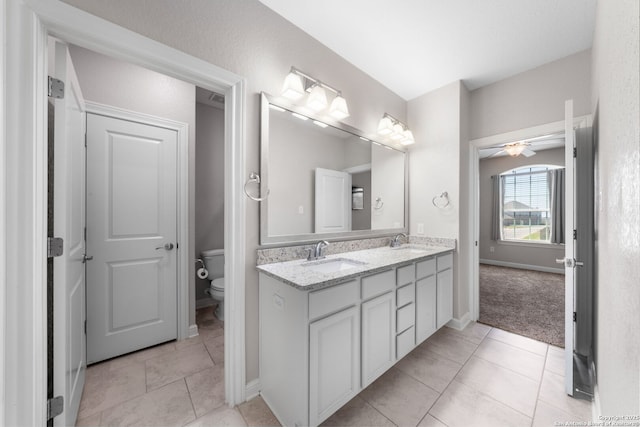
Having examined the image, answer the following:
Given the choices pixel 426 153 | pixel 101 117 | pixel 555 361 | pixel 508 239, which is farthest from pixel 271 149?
pixel 508 239

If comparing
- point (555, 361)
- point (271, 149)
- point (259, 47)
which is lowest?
point (555, 361)

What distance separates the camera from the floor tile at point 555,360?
1.82 meters

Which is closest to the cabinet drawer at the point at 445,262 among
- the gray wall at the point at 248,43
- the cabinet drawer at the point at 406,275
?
the cabinet drawer at the point at 406,275

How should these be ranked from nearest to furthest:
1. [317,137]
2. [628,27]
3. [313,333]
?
[628,27] → [313,333] → [317,137]

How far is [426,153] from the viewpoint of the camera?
273 cm

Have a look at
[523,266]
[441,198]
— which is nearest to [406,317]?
[441,198]

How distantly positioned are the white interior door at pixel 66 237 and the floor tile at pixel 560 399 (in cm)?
274

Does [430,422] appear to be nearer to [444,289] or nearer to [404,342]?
[404,342]

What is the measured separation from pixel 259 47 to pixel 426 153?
2.03m

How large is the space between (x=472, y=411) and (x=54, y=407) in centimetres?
218

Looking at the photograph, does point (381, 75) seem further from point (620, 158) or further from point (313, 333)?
point (313, 333)

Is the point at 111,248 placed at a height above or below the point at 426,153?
below

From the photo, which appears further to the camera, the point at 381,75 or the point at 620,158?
the point at 381,75

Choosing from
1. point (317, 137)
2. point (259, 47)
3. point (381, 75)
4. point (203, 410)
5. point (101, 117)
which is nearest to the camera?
point (203, 410)
